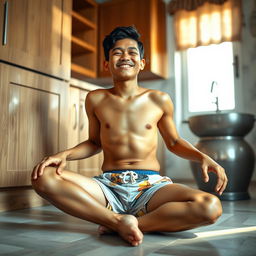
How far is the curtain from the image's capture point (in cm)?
297

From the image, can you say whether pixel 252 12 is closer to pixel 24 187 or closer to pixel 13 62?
pixel 13 62

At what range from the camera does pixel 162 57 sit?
3.26m

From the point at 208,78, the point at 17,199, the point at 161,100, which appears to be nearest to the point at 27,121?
the point at 17,199

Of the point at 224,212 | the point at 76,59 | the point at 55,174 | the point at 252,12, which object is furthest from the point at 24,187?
the point at 252,12

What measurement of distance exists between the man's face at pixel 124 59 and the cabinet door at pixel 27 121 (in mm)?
583

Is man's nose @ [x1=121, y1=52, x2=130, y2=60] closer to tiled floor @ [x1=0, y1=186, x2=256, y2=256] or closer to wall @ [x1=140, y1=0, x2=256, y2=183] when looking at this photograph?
tiled floor @ [x1=0, y1=186, x2=256, y2=256]

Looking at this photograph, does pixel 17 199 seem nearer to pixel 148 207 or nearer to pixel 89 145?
pixel 89 145

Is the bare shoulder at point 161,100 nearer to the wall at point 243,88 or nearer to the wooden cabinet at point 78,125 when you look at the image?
the wooden cabinet at point 78,125

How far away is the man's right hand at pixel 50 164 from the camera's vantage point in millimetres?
1039

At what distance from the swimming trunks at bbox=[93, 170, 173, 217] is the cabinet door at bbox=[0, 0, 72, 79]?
85 cm

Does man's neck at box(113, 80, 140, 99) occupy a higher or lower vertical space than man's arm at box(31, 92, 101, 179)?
higher

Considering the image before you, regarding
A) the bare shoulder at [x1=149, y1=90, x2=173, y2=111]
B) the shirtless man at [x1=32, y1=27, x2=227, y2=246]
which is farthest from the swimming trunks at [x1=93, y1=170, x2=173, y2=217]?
the bare shoulder at [x1=149, y1=90, x2=173, y2=111]

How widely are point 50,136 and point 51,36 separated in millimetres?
567

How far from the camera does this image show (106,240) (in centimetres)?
96
